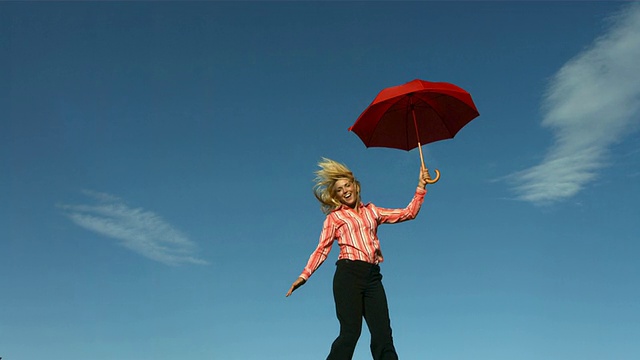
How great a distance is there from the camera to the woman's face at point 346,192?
884cm

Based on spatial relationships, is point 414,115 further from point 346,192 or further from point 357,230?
point 357,230

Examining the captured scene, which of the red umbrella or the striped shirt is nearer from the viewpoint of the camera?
the striped shirt

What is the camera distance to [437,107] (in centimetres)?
Result: 955

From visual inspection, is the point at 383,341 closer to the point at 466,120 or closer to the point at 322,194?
the point at 322,194

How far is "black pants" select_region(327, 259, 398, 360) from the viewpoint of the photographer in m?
7.95

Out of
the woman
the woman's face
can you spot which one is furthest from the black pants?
the woman's face

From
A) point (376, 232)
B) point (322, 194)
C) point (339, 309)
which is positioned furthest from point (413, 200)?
point (339, 309)

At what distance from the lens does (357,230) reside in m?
8.46

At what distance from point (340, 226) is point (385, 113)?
1923mm

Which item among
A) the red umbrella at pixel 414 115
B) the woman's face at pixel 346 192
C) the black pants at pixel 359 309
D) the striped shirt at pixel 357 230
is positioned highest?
the red umbrella at pixel 414 115

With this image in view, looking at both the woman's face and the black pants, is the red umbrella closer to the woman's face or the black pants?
the woman's face

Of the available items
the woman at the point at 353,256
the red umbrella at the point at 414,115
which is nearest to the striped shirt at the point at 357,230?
the woman at the point at 353,256

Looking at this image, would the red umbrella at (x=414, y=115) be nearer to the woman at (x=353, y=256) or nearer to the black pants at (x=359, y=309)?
the woman at (x=353, y=256)

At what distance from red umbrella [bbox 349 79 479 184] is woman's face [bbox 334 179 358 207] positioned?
3.29 feet
